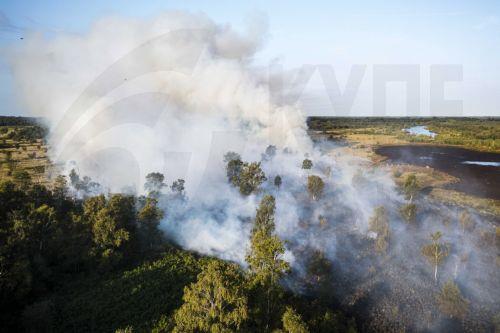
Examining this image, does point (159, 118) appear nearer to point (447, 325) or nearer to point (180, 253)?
point (180, 253)

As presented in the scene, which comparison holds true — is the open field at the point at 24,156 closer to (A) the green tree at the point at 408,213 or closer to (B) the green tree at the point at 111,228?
(B) the green tree at the point at 111,228

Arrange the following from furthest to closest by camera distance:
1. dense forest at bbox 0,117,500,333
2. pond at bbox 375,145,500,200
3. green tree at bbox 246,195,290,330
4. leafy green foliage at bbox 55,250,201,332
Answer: pond at bbox 375,145,500,200
leafy green foliage at bbox 55,250,201,332
dense forest at bbox 0,117,500,333
green tree at bbox 246,195,290,330

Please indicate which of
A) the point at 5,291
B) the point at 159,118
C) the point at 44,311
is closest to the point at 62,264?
the point at 5,291

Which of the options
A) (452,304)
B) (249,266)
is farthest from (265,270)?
(452,304)

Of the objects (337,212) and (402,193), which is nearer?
(337,212)

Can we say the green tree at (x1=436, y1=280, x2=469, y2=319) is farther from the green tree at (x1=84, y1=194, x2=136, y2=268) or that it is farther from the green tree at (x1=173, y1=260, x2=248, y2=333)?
A: the green tree at (x1=84, y1=194, x2=136, y2=268)

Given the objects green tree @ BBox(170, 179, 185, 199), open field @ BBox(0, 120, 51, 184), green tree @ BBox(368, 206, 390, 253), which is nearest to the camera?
green tree @ BBox(368, 206, 390, 253)

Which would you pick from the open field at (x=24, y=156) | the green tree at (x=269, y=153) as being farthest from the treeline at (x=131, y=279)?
the green tree at (x=269, y=153)

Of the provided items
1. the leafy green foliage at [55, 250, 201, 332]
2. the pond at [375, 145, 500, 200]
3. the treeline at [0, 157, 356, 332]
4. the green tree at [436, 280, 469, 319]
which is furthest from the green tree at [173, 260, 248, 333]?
the pond at [375, 145, 500, 200]
